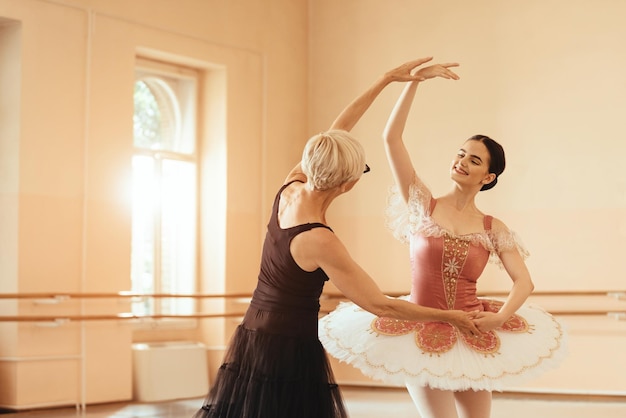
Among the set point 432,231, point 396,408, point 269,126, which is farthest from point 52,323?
point 432,231

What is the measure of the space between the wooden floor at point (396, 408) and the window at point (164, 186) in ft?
3.20

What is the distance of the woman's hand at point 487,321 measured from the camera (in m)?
2.90

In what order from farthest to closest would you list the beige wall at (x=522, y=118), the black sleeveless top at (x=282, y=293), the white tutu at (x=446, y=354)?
the beige wall at (x=522, y=118) < the white tutu at (x=446, y=354) < the black sleeveless top at (x=282, y=293)

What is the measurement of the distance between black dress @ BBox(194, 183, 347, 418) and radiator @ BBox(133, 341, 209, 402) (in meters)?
3.75

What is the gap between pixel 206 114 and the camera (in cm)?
704

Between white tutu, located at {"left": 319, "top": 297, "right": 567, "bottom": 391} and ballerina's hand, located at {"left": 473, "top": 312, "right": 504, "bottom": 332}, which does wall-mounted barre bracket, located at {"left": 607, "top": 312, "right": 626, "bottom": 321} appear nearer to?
white tutu, located at {"left": 319, "top": 297, "right": 567, "bottom": 391}

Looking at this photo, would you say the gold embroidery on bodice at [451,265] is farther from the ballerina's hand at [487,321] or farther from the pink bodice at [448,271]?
the ballerina's hand at [487,321]

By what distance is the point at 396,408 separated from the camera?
5.85 meters

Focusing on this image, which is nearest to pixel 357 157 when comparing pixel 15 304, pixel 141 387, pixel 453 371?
pixel 453 371

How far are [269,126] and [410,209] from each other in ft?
13.6

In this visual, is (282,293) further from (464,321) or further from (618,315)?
(618,315)

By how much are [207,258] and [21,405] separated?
6.53ft

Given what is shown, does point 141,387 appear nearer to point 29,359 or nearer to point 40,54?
point 29,359

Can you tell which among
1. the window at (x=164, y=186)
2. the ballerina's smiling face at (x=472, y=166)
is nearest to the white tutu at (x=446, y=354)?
the ballerina's smiling face at (x=472, y=166)
